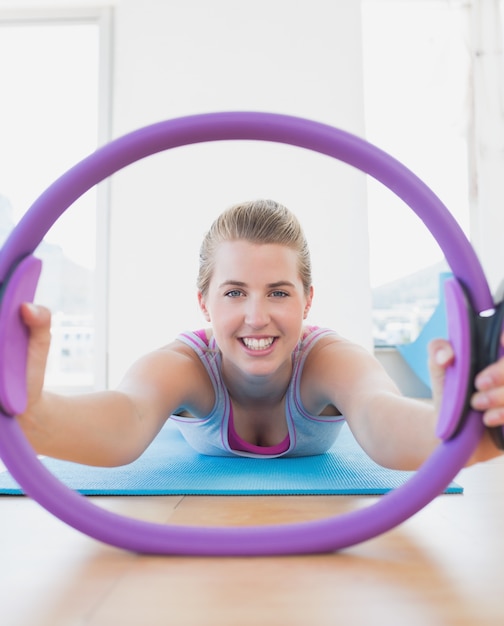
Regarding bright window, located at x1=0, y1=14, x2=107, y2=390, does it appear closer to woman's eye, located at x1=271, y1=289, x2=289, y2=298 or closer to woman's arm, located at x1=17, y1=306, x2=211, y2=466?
woman's arm, located at x1=17, y1=306, x2=211, y2=466

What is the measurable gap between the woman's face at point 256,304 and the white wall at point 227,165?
179cm

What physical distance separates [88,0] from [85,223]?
44.0 inches

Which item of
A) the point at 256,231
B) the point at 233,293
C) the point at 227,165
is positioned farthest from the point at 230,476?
the point at 227,165

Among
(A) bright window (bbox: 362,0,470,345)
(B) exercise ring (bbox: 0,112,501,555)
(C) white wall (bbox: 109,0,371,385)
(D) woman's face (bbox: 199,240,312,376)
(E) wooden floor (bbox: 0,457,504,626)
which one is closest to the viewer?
(E) wooden floor (bbox: 0,457,504,626)

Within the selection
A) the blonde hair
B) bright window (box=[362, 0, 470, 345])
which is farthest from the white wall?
the blonde hair

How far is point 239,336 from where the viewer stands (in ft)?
3.58

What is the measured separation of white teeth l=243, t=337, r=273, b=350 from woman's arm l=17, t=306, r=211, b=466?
0.47 ft

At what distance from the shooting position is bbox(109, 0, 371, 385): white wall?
2.89m

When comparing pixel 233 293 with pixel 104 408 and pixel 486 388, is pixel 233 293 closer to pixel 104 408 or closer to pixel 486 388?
pixel 104 408

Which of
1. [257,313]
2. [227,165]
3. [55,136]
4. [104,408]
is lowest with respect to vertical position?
[104,408]

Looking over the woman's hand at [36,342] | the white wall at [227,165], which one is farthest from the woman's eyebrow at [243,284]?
the white wall at [227,165]

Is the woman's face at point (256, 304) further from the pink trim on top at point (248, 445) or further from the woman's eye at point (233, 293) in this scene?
the pink trim on top at point (248, 445)

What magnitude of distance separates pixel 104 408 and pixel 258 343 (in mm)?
317

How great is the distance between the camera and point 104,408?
875 mm
